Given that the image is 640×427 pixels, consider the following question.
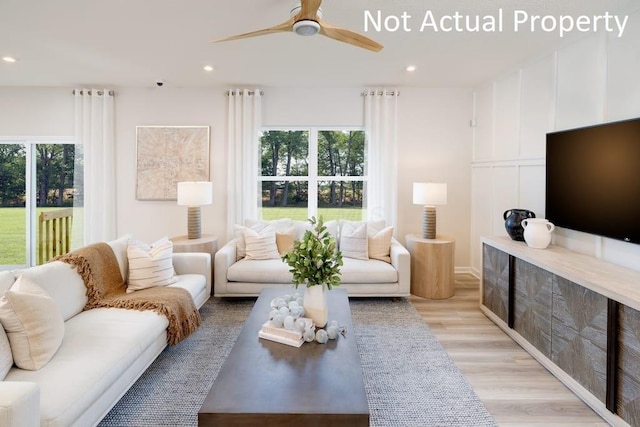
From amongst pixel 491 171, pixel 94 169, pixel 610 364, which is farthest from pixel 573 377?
pixel 94 169

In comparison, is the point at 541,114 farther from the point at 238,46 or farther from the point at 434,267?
the point at 238,46

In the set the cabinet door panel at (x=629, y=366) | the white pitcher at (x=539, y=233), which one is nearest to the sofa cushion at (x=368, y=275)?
the white pitcher at (x=539, y=233)

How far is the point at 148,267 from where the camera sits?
288cm

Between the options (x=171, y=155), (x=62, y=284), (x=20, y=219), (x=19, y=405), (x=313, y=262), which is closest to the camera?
(x=19, y=405)

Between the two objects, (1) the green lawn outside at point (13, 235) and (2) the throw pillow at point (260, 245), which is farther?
(1) the green lawn outside at point (13, 235)

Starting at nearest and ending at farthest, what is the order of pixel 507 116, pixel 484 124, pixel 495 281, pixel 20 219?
pixel 495 281 < pixel 507 116 < pixel 484 124 < pixel 20 219

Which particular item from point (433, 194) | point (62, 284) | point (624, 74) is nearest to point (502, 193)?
point (433, 194)

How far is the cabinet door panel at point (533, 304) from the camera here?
97.5 inches

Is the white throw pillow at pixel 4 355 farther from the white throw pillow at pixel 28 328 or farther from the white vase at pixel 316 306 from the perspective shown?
the white vase at pixel 316 306

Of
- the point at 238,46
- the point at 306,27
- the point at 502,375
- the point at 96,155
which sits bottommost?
the point at 502,375

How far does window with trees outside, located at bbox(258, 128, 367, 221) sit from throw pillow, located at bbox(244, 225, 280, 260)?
2.79ft

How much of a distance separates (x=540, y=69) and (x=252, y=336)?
144 inches

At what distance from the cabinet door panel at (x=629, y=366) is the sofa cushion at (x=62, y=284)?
3.29m

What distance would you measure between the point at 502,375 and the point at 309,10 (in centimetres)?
272
